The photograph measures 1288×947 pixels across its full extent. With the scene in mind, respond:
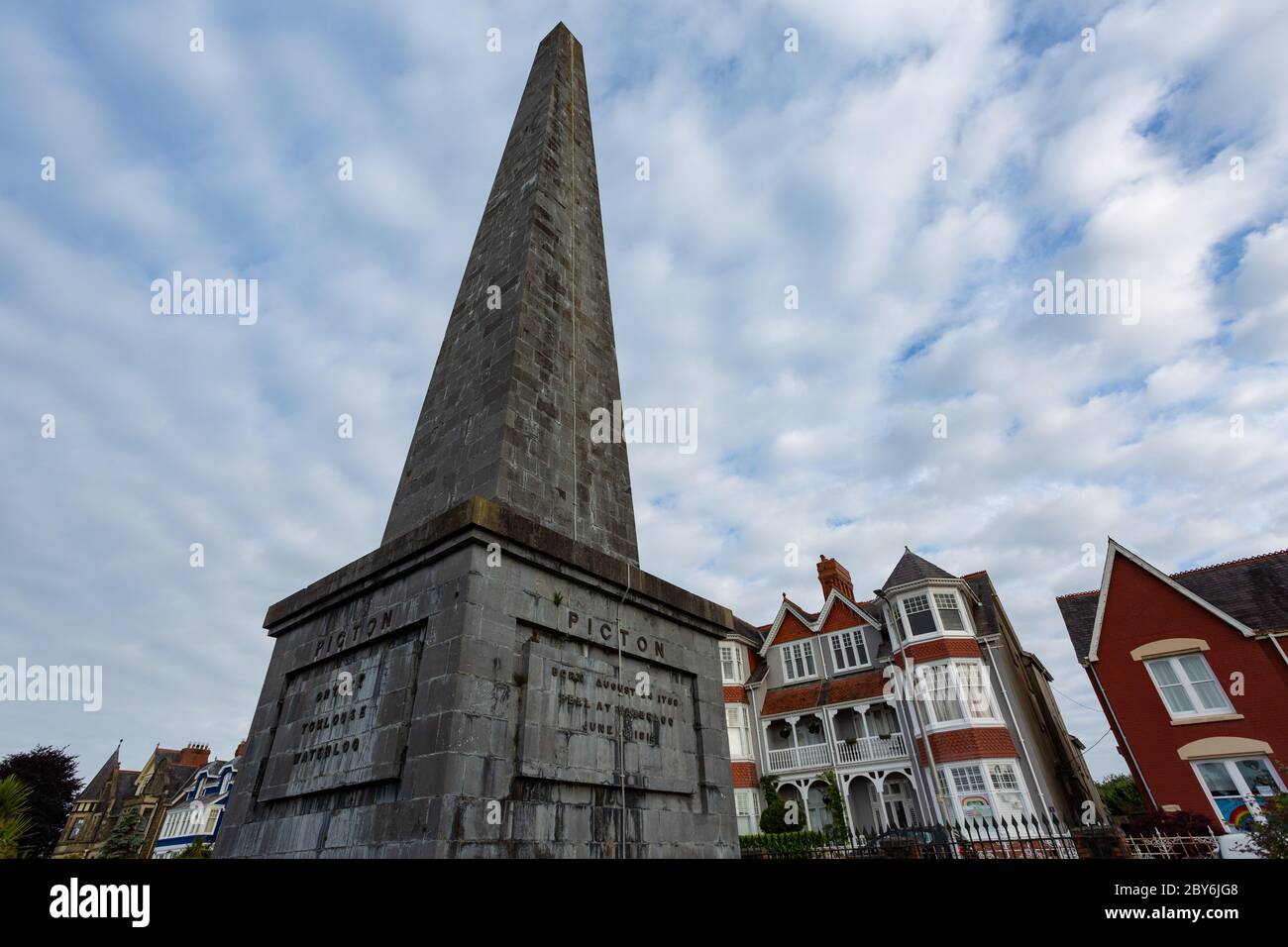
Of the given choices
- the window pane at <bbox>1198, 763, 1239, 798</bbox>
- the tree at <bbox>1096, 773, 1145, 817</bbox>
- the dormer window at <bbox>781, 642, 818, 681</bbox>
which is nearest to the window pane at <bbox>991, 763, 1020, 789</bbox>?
the window pane at <bbox>1198, 763, 1239, 798</bbox>

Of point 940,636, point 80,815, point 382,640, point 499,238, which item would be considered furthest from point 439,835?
point 80,815

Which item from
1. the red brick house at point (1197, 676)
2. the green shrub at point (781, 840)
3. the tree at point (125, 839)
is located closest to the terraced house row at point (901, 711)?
the green shrub at point (781, 840)

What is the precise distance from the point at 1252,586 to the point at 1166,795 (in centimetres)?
967

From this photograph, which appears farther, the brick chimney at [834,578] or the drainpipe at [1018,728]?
the brick chimney at [834,578]

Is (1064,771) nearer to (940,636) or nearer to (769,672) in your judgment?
(940,636)

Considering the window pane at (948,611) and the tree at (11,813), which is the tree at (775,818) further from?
the tree at (11,813)

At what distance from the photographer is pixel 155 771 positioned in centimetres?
6331

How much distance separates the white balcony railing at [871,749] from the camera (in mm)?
29828

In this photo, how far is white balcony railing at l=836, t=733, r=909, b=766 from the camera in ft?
97.9

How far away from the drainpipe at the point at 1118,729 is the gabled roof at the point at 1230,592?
32.1 inches

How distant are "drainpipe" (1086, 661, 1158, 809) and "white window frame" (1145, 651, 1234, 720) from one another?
5.93 ft

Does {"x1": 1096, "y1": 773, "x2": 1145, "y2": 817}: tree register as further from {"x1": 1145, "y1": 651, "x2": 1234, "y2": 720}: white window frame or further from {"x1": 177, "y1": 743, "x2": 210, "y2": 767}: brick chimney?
{"x1": 177, "y1": 743, "x2": 210, "y2": 767}: brick chimney

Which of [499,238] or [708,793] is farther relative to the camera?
[499,238]

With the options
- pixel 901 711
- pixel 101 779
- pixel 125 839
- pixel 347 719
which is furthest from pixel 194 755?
pixel 347 719
